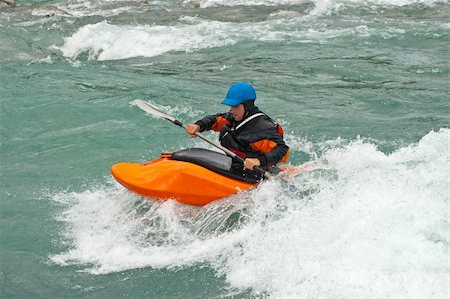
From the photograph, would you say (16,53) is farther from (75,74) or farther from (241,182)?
(241,182)

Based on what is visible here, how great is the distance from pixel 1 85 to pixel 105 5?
8990 millimetres

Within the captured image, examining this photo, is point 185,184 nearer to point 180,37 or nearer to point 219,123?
point 219,123

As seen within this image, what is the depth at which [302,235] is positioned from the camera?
5.00 m

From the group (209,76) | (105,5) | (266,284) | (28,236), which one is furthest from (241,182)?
(105,5)

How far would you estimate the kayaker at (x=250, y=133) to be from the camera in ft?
17.8

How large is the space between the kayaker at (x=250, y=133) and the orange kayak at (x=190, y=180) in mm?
Answer: 169

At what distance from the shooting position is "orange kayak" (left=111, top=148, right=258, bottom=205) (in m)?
5.52

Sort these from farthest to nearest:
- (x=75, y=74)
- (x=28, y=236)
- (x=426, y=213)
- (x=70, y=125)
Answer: (x=75, y=74), (x=70, y=125), (x=28, y=236), (x=426, y=213)

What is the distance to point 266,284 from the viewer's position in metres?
4.52

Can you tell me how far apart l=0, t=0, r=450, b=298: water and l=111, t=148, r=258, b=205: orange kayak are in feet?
0.33

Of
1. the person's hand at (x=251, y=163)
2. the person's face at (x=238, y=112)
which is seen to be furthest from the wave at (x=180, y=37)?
the person's hand at (x=251, y=163)

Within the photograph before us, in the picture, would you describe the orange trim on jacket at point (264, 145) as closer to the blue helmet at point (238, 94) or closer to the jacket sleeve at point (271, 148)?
the jacket sleeve at point (271, 148)

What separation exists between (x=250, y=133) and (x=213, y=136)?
2739mm

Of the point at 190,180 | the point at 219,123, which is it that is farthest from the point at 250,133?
the point at 190,180
